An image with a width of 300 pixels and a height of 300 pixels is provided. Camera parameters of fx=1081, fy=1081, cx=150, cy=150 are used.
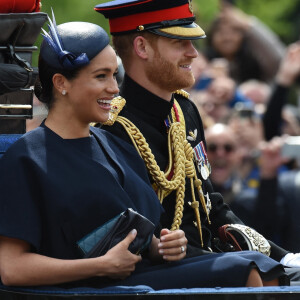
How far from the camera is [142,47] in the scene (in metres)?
4.78

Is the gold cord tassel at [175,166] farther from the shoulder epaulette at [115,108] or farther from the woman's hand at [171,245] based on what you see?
the woman's hand at [171,245]

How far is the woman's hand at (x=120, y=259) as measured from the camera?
3.91 m

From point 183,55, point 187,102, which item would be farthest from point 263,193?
point 183,55

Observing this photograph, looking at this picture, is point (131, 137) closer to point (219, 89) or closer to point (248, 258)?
point (248, 258)

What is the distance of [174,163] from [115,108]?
0.36m

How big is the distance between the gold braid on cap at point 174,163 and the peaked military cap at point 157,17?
343mm

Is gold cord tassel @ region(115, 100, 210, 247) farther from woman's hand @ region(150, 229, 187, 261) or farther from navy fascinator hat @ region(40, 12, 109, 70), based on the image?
navy fascinator hat @ region(40, 12, 109, 70)

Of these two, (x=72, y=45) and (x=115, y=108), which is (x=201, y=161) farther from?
(x=72, y=45)

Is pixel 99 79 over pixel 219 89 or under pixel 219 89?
over

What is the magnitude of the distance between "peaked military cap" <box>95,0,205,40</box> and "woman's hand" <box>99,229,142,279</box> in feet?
3.68

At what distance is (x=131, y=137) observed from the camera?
4648mm

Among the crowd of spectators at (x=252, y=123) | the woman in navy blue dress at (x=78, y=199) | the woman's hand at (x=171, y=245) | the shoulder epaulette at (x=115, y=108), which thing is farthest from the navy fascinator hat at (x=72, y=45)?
the crowd of spectators at (x=252, y=123)

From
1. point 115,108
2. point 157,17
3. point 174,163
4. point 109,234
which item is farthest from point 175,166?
point 109,234

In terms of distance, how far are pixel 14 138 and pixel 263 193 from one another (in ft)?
9.83
